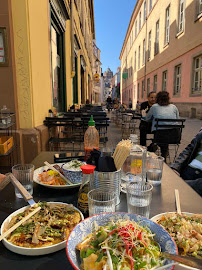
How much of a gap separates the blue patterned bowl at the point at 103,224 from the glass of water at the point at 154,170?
596 mm

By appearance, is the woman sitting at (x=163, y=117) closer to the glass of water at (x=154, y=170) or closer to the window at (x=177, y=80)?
the glass of water at (x=154, y=170)

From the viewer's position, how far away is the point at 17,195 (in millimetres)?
1121

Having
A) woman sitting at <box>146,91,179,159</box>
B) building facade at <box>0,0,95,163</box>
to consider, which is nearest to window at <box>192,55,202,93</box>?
woman sitting at <box>146,91,179,159</box>

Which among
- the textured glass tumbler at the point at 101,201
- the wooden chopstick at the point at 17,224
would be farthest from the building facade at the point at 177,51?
the wooden chopstick at the point at 17,224

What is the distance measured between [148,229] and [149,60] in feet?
72.1

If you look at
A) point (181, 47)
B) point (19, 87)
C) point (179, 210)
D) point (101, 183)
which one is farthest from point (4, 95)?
point (181, 47)

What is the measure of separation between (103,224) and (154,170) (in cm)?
72

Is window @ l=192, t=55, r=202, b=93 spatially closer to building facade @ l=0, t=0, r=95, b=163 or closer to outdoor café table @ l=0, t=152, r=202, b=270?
building facade @ l=0, t=0, r=95, b=163

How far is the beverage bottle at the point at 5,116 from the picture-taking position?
9.18 ft

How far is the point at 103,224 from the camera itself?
77 centimetres

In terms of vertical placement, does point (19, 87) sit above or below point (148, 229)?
above

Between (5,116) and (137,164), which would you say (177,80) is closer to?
(5,116)

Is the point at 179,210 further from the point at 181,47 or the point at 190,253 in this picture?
the point at 181,47

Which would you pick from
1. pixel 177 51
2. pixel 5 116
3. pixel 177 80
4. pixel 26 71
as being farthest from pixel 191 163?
pixel 177 80
